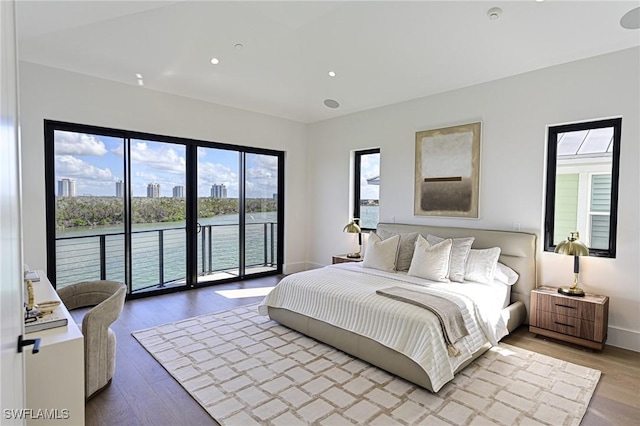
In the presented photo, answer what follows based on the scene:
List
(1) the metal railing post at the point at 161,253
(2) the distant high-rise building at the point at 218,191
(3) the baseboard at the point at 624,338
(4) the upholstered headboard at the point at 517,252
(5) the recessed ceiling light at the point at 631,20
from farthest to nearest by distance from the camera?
1. (2) the distant high-rise building at the point at 218,191
2. (1) the metal railing post at the point at 161,253
3. (4) the upholstered headboard at the point at 517,252
4. (3) the baseboard at the point at 624,338
5. (5) the recessed ceiling light at the point at 631,20

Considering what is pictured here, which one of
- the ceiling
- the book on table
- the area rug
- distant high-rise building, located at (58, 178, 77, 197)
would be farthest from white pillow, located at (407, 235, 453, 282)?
distant high-rise building, located at (58, 178, 77, 197)

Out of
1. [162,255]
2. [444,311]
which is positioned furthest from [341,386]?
[162,255]

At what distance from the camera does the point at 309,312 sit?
3.57 metres

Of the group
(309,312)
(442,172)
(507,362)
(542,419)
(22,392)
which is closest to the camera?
(22,392)

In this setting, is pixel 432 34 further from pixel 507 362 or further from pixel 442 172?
pixel 507 362

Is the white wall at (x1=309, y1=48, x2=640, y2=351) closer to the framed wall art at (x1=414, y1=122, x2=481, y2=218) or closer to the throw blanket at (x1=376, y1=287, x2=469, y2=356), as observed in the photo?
the framed wall art at (x1=414, y1=122, x2=481, y2=218)

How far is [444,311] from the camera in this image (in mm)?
2854

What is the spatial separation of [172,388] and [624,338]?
4.37m

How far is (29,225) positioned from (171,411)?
124 inches

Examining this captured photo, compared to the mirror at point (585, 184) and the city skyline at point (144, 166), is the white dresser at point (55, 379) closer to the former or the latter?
the city skyline at point (144, 166)

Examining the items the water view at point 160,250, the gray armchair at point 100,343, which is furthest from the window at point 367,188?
the gray armchair at point 100,343

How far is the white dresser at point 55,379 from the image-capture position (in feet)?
5.84

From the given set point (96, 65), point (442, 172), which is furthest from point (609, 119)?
point (96, 65)

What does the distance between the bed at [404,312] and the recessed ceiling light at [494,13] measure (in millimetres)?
2390
